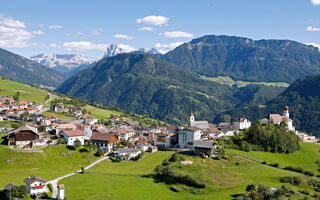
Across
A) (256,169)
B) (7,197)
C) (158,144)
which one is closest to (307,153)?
(256,169)

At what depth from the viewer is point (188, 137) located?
110000 mm

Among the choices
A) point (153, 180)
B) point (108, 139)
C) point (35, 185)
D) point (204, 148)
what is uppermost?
point (108, 139)

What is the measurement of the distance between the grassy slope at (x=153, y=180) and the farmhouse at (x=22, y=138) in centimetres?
2952

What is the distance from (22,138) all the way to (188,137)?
205ft

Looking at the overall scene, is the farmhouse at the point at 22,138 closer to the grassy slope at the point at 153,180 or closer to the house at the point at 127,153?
the house at the point at 127,153

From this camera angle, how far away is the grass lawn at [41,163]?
7894 centimetres

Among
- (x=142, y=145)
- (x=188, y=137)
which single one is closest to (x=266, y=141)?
(x=188, y=137)

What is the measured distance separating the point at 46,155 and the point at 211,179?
5546 centimetres

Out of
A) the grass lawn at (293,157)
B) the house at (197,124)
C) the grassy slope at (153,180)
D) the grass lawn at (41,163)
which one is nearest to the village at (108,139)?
the grass lawn at (41,163)

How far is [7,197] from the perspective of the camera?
61594mm

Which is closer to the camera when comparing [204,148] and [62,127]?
[204,148]

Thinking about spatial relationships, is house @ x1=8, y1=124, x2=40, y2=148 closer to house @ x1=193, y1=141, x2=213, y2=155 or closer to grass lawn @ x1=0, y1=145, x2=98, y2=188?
grass lawn @ x1=0, y1=145, x2=98, y2=188

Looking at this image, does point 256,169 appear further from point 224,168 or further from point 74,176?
point 74,176

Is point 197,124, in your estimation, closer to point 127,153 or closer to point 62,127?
point 127,153
